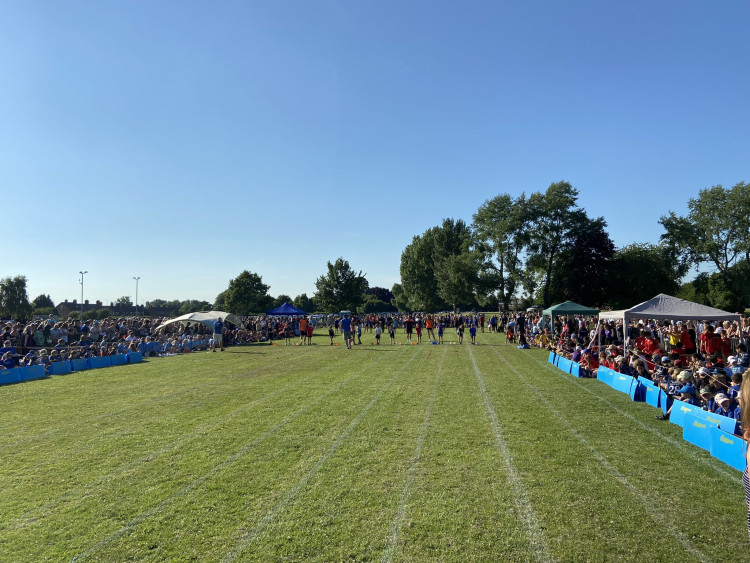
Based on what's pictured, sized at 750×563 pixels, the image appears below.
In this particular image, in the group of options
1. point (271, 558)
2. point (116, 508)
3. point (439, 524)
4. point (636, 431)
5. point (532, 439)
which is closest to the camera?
point (271, 558)

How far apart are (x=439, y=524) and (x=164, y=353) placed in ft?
72.3

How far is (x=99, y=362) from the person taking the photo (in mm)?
18375

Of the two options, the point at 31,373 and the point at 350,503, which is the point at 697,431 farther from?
the point at 31,373

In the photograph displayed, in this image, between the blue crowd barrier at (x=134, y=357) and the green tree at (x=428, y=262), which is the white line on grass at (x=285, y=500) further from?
the green tree at (x=428, y=262)

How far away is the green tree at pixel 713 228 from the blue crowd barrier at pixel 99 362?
55362 millimetres

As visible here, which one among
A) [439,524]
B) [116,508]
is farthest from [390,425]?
[116,508]

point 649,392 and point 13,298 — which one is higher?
point 13,298

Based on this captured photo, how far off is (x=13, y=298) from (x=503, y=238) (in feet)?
192

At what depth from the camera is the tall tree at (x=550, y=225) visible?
48906mm

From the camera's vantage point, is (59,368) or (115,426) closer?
(115,426)

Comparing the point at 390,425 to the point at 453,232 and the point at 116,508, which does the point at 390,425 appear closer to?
the point at 116,508

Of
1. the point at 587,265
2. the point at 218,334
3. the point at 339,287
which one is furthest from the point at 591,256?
the point at 218,334

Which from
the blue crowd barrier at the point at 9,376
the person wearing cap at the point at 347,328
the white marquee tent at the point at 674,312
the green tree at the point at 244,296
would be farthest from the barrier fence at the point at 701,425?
the green tree at the point at 244,296

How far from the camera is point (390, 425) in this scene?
836cm
